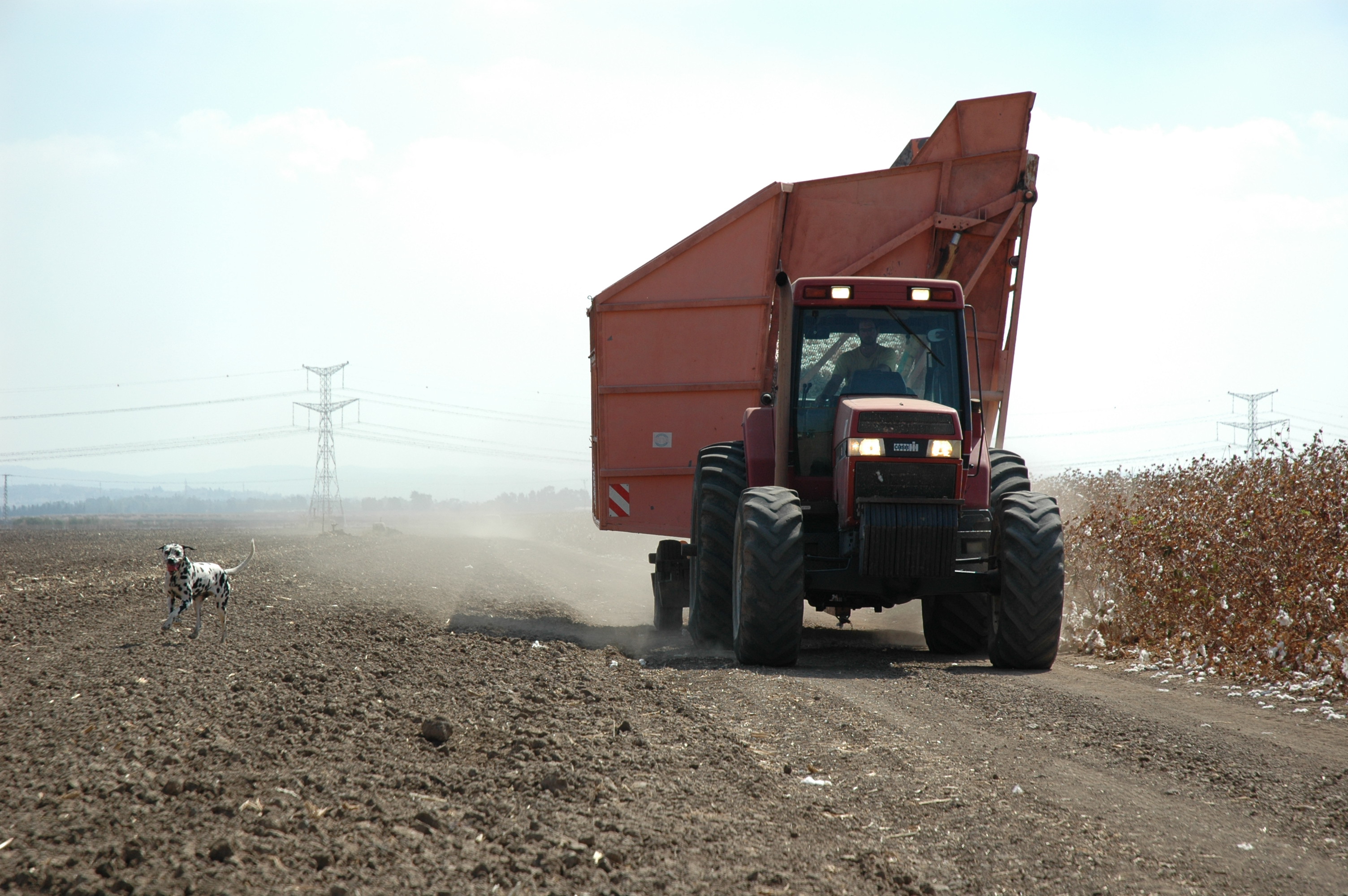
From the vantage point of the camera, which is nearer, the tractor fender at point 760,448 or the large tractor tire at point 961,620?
the tractor fender at point 760,448

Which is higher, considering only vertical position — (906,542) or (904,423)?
(904,423)

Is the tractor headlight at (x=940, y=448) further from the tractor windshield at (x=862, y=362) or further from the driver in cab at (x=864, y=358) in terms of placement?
the driver in cab at (x=864, y=358)

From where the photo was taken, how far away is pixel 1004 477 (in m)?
8.63

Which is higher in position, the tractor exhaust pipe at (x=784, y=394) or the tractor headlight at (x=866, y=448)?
the tractor exhaust pipe at (x=784, y=394)

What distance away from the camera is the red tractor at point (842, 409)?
754cm

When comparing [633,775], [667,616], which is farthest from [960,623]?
[633,775]

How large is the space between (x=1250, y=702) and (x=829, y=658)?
122 inches

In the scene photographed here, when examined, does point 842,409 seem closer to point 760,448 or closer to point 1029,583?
point 760,448

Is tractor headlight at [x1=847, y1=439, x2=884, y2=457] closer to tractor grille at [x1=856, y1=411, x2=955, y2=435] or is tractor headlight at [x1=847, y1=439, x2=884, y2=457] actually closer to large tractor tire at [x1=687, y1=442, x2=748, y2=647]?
tractor grille at [x1=856, y1=411, x2=955, y2=435]

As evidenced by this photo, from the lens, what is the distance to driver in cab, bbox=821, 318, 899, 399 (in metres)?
8.31

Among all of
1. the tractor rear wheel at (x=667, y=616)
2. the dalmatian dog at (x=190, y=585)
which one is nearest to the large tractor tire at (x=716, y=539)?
the tractor rear wheel at (x=667, y=616)

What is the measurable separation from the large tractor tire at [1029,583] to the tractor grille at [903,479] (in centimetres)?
63

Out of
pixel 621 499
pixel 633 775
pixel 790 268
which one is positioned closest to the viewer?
pixel 633 775

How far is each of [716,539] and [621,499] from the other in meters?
2.68
